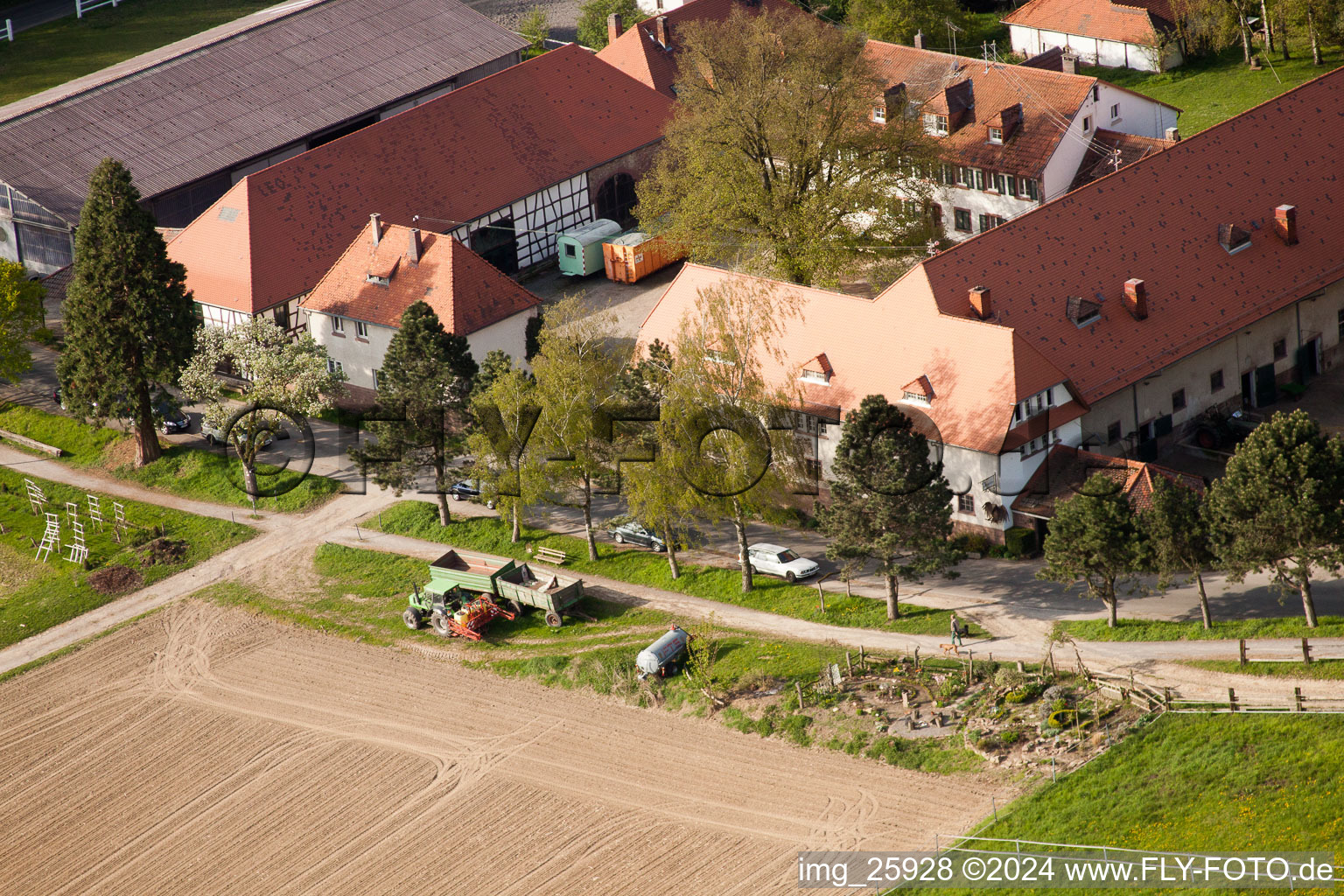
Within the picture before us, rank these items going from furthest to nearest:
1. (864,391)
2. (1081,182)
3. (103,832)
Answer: (1081,182) → (864,391) → (103,832)

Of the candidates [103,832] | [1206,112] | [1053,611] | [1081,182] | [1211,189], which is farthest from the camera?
[1206,112]

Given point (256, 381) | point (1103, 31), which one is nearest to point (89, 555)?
point (256, 381)

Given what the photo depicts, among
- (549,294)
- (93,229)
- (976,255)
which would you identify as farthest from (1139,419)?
(93,229)

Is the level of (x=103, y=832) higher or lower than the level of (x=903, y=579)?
lower

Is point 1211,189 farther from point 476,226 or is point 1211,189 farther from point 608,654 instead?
point 476,226

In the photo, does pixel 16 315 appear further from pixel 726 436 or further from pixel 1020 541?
pixel 1020 541

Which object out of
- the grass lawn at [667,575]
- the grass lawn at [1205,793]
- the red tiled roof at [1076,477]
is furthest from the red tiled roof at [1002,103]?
the grass lawn at [1205,793]

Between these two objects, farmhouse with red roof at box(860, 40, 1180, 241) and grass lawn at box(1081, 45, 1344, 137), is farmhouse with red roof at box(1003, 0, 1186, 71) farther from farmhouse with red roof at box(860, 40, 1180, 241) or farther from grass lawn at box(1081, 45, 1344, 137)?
farmhouse with red roof at box(860, 40, 1180, 241)

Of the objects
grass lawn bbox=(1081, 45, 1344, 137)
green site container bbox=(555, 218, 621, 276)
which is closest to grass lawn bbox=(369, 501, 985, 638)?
green site container bbox=(555, 218, 621, 276)
